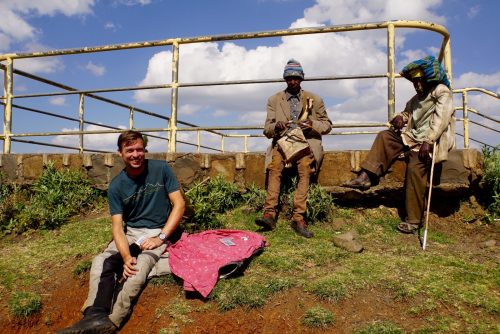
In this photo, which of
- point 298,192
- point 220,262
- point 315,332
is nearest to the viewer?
point 315,332

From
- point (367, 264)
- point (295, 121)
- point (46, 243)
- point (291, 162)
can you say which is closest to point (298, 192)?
point (291, 162)

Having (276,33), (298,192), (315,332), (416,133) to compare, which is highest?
(276,33)

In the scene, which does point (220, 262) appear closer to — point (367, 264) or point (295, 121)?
point (367, 264)

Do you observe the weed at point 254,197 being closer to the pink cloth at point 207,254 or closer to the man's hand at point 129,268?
the pink cloth at point 207,254

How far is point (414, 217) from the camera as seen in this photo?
164 inches

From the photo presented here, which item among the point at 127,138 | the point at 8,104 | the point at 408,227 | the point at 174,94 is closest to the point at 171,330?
the point at 127,138

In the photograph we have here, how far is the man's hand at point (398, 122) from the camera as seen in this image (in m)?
4.29

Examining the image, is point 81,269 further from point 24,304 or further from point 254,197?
point 254,197

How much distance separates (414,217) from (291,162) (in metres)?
1.38

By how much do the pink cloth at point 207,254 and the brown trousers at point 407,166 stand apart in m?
1.61

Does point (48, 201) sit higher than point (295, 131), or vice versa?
point (295, 131)

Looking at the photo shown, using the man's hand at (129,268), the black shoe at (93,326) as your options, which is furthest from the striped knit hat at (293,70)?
the black shoe at (93,326)

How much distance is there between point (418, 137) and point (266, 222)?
1.82 metres

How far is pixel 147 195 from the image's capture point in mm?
3434
